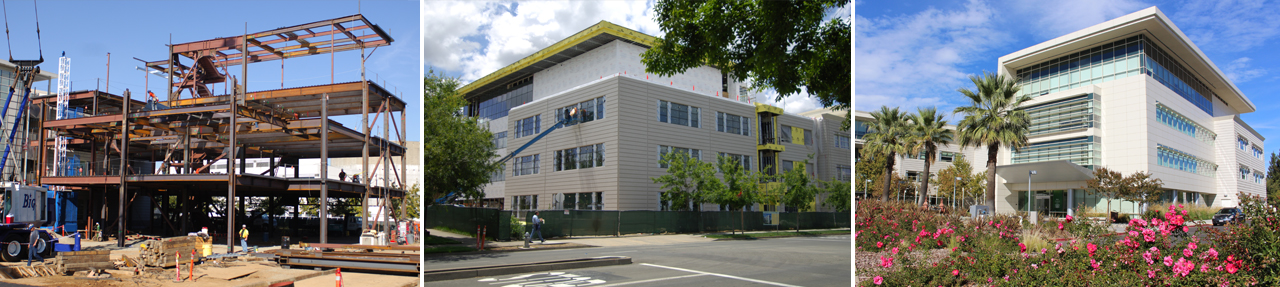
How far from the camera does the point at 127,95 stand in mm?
34188

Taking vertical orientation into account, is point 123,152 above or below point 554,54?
above

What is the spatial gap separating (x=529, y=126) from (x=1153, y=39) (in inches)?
2025

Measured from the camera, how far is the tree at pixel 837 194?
4.19 metres

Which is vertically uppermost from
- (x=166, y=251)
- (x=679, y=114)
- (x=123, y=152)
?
(x=123, y=152)

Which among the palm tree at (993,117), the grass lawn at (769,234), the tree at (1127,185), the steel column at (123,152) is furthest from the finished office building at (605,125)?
the tree at (1127,185)

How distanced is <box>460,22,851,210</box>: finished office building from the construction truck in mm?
29226

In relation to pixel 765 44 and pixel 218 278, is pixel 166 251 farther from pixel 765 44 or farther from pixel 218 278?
pixel 765 44

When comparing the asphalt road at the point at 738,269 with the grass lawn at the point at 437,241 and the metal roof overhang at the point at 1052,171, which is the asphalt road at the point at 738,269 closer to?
the grass lawn at the point at 437,241

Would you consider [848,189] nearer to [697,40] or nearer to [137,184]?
[697,40]

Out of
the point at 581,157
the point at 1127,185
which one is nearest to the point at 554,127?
the point at 581,157

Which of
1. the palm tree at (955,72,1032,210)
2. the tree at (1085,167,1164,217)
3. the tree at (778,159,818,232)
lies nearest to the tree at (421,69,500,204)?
the tree at (778,159,818,232)

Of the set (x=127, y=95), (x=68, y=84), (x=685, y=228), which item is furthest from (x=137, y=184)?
(x=685, y=228)

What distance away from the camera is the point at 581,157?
4266 mm

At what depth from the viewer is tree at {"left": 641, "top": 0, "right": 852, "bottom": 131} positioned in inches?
173
